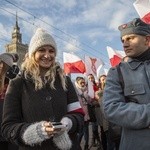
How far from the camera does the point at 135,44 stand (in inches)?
109

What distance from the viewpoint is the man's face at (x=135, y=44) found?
2.75m

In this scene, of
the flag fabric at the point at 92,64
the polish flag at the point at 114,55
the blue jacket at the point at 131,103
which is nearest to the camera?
the blue jacket at the point at 131,103

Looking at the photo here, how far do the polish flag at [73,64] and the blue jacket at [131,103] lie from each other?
9517 mm

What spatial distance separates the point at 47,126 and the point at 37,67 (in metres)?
0.58

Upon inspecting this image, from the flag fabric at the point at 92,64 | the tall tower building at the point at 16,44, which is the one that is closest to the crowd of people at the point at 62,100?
the flag fabric at the point at 92,64

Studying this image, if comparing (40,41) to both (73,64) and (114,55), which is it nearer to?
(114,55)

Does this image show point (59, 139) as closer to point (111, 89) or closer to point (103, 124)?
point (111, 89)

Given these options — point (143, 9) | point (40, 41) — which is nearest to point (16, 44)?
point (143, 9)

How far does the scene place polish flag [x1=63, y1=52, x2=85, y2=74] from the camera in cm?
1234

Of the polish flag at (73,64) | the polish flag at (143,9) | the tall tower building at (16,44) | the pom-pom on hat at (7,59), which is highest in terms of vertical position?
the tall tower building at (16,44)

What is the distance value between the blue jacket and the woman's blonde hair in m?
0.46

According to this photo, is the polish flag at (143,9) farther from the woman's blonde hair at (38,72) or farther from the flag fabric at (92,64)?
the flag fabric at (92,64)

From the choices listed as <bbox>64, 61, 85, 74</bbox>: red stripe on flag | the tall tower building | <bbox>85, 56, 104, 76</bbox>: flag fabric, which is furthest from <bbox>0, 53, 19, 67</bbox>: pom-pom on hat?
the tall tower building

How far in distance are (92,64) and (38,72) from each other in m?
9.82
